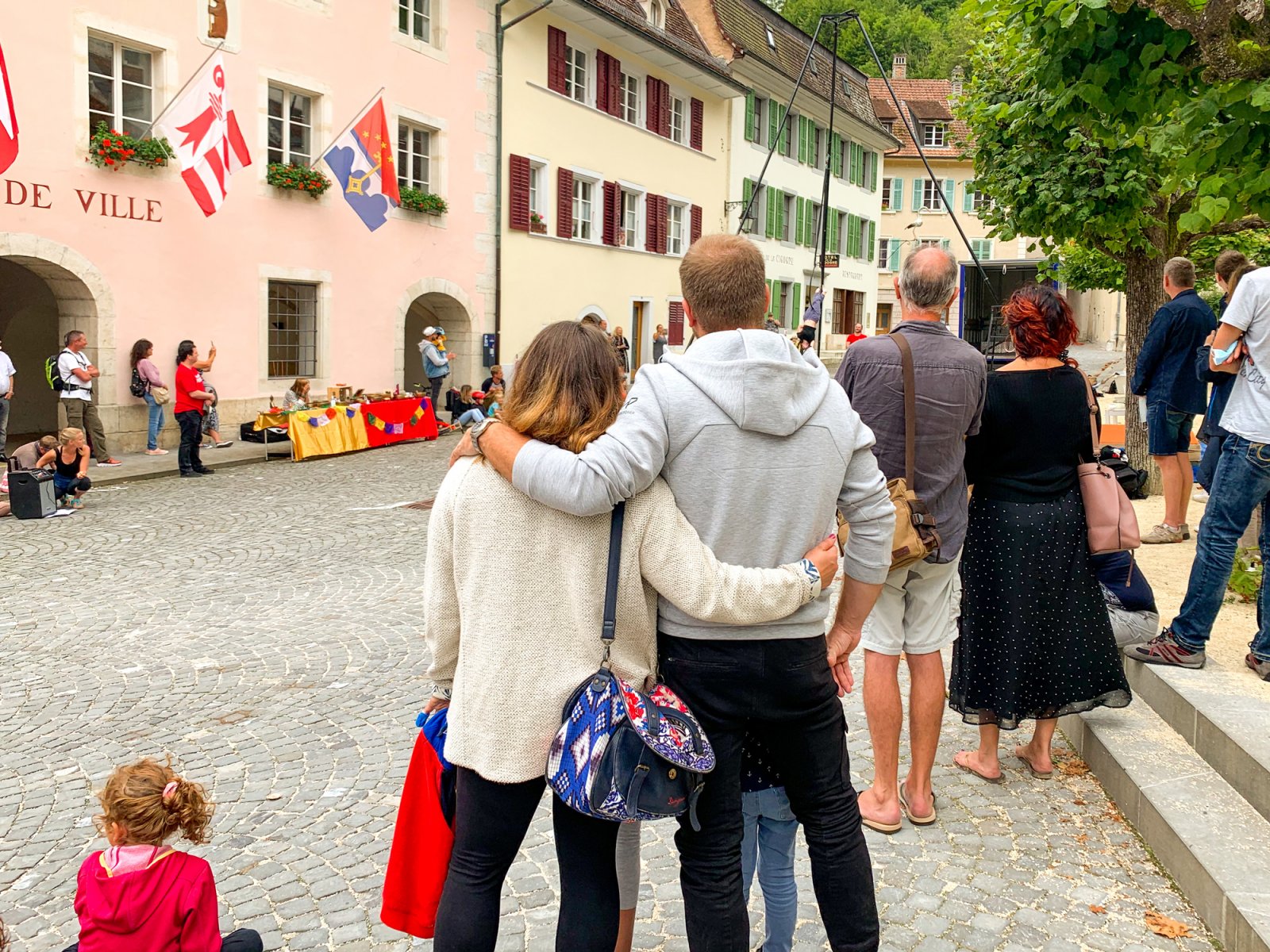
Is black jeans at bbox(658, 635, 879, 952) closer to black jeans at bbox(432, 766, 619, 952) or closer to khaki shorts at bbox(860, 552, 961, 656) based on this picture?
black jeans at bbox(432, 766, 619, 952)

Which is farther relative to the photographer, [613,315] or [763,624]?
[613,315]

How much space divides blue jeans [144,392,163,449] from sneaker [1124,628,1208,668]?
13291mm

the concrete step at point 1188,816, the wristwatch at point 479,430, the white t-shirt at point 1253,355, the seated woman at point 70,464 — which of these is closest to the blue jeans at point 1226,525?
the white t-shirt at point 1253,355

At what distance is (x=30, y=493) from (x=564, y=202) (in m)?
15.1

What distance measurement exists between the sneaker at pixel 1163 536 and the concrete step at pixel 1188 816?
3.35m

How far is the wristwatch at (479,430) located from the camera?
88.2 inches

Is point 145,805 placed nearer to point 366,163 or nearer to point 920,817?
point 920,817

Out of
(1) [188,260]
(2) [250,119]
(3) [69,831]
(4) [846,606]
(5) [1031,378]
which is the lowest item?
(3) [69,831]

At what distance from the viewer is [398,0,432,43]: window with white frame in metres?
19.6

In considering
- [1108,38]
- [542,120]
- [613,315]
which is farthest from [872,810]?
[613,315]

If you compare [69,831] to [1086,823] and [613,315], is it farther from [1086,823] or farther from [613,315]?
[613,315]

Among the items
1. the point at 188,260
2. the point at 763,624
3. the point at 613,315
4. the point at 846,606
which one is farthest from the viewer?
the point at 613,315

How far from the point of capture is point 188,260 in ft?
51.6

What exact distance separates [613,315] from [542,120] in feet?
16.5
